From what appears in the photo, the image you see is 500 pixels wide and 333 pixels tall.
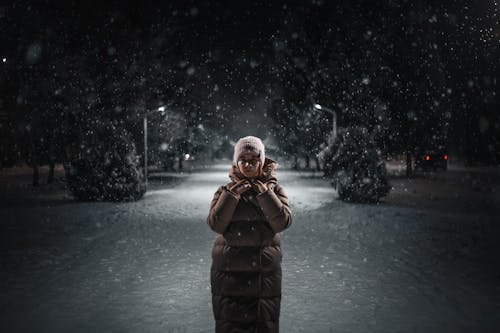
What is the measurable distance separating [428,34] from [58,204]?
26.9 metres

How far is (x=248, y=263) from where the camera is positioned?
147 inches

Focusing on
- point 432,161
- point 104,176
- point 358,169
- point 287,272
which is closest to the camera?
point 287,272

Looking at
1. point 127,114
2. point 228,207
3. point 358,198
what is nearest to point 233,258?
point 228,207

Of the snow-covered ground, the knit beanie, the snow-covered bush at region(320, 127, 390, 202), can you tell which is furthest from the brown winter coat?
the snow-covered bush at region(320, 127, 390, 202)

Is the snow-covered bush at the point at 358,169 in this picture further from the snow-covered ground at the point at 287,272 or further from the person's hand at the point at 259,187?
the person's hand at the point at 259,187

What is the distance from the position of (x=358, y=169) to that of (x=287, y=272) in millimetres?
12213

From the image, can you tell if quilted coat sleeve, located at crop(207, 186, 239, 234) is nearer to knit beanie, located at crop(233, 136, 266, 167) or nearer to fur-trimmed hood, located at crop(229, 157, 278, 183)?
fur-trimmed hood, located at crop(229, 157, 278, 183)

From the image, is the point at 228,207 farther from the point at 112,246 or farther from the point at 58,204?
the point at 58,204

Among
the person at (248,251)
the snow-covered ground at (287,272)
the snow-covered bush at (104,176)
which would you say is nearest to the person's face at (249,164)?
the person at (248,251)

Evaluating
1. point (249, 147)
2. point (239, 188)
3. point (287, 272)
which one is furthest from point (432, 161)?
point (239, 188)

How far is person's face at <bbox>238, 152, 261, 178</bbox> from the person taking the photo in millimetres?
3667

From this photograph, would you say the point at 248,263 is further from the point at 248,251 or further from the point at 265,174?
the point at 265,174

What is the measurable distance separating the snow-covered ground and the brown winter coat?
4.68ft

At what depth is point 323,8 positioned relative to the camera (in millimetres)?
35281
